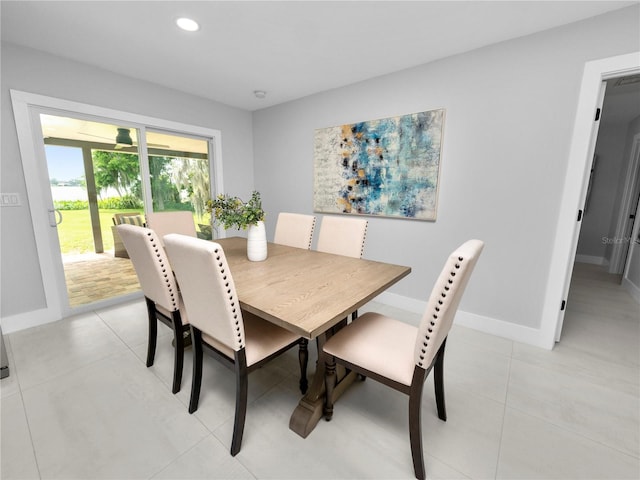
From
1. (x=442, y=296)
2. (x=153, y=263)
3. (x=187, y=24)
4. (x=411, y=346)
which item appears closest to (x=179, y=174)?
(x=187, y=24)

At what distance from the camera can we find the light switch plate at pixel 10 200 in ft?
7.08

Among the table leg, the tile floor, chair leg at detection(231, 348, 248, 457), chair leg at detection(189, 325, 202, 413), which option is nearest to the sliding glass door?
the tile floor

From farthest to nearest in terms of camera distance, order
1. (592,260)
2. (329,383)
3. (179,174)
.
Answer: (592,260)
(179,174)
(329,383)

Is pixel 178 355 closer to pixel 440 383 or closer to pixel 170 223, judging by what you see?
pixel 170 223

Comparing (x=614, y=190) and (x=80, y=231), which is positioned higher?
(x=614, y=190)

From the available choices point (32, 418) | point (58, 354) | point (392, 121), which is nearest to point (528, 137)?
point (392, 121)

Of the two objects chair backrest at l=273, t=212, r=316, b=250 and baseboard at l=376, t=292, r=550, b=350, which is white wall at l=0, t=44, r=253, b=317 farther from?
baseboard at l=376, t=292, r=550, b=350

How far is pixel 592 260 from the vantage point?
4711mm

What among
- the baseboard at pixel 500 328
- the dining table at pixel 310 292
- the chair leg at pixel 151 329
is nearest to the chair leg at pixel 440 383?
the dining table at pixel 310 292

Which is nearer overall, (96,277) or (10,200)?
(10,200)

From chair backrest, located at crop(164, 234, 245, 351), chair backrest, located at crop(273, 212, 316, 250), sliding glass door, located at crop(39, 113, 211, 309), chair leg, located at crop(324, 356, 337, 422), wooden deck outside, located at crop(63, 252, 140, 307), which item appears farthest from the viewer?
wooden deck outside, located at crop(63, 252, 140, 307)

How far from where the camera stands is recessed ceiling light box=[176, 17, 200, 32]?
1796mm

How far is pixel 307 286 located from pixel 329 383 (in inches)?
20.2

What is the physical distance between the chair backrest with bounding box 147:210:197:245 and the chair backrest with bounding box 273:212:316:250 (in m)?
0.88
